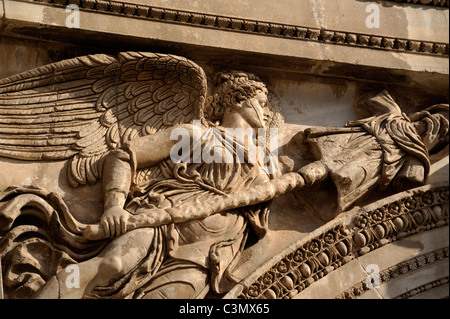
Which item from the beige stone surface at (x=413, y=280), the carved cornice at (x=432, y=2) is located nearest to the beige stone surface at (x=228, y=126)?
the beige stone surface at (x=413, y=280)

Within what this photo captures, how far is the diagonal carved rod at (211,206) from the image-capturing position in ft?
23.5

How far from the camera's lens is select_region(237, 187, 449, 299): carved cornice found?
7.29m

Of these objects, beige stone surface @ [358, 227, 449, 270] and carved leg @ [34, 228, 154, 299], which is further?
beige stone surface @ [358, 227, 449, 270]

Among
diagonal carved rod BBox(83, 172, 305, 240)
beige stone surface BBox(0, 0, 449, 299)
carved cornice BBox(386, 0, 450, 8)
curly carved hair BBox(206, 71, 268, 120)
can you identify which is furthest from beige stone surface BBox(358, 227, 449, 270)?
carved cornice BBox(386, 0, 450, 8)

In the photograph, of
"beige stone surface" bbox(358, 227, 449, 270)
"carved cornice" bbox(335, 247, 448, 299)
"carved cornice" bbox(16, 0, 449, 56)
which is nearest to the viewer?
"carved cornice" bbox(335, 247, 448, 299)

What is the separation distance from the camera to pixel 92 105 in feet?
25.1

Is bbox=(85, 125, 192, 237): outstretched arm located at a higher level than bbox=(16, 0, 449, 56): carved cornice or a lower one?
lower

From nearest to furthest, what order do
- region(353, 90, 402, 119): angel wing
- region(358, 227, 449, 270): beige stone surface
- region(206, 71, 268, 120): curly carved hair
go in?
region(358, 227, 449, 270): beige stone surface, region(206, 71, 268, 120): curly carved hair, region(353, 90, 402, 119): angel wing

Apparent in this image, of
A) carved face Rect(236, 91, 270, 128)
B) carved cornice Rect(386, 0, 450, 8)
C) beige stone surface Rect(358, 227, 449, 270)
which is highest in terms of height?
carved cornice Rect(386, 0, 450, 8)

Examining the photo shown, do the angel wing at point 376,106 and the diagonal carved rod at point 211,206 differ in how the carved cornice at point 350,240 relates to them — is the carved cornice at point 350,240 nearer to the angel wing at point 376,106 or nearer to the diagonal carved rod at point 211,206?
the diagonal carved rod at point 211,206

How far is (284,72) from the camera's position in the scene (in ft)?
26.8

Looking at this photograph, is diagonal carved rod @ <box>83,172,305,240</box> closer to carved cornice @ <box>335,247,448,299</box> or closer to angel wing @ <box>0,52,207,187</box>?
angel wing @ <box>0,52,207,187</box>

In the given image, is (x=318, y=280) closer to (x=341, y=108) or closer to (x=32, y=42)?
(x=341, y=108)
